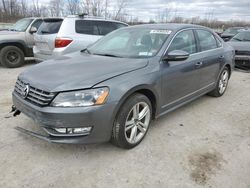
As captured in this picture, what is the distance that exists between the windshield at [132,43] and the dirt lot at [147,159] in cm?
118

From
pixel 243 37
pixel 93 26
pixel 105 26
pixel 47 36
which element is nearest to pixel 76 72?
pixel 47 36

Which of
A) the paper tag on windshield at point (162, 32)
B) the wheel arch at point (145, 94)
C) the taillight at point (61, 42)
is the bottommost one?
the wheel arch at point (145, 94)

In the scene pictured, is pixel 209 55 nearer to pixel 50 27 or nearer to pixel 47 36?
pixel 47 36

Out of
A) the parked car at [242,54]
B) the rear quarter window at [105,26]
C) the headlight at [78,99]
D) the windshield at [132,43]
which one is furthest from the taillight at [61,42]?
the parked car at [242,54]

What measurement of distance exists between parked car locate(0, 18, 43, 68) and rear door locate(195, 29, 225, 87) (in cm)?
601

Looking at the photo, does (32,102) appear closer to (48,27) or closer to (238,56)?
(48,27)

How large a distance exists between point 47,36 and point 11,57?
8.48 ft

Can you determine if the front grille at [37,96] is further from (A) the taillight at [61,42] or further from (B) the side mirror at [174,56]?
(A) the taillight at [61,42]

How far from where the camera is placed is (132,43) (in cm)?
370

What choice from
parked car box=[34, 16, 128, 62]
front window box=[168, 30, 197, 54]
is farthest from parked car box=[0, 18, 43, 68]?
front window box=[168, 30, 197, 54]

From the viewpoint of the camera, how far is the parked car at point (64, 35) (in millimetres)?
6102

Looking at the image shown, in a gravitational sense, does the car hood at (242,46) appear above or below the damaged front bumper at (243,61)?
above

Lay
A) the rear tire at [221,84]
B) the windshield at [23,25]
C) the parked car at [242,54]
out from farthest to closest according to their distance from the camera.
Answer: the windshield at [23,25], the parked car at [242,54], the rear tire at [221,84]

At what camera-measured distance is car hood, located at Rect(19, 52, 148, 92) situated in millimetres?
2578
